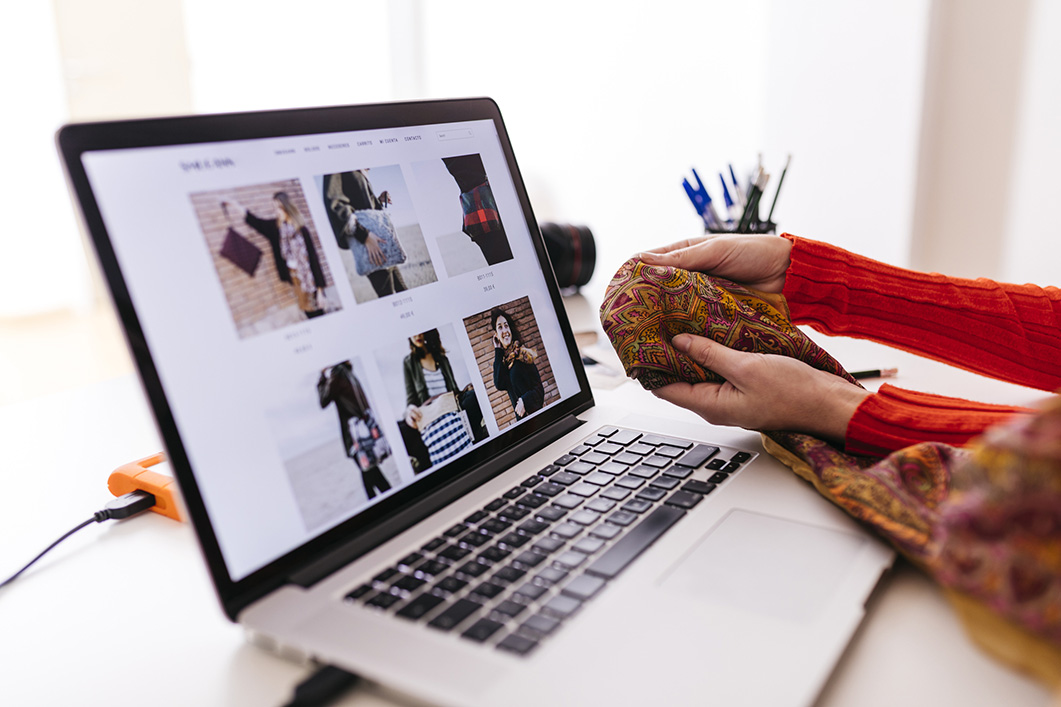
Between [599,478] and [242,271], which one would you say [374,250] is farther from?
[599,478]

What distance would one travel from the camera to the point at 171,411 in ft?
1.29

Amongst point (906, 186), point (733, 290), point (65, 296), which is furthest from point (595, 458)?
point (65, 296)

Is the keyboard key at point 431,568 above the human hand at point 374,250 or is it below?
below

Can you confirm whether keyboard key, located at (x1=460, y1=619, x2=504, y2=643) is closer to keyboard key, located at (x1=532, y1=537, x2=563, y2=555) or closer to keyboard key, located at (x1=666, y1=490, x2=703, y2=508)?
keyboard key, located at (x1=532, y1=537, x2=563, y2=555)

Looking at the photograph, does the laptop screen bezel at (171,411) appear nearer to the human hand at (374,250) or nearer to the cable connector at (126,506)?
the human hand at (374,250)

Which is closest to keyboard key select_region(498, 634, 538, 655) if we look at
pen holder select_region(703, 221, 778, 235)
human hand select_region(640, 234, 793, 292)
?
human hand select_region(640, 234, 793, 292)

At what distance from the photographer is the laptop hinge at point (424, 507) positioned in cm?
44

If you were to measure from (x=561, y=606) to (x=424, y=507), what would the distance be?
5.6 inches

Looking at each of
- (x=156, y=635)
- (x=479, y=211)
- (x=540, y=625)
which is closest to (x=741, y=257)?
(x=479, y=211)

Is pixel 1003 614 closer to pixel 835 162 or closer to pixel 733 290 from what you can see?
pixel 733 290

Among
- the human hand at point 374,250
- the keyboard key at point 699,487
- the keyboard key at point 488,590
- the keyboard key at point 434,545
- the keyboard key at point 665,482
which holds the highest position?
the human hand at point 374,250

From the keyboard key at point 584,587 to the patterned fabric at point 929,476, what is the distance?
168 mm

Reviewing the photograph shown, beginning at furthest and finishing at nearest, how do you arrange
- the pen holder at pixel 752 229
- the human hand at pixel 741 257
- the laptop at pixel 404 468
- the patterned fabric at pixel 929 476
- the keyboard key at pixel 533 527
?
1. the pen holder at pixel 752 229
2. the human hand at pixel 741 257
3. the keyboard key at pixel 533 527
4. the laptop at pixel 404 468
5. the patterned fabric at pixel 929 476

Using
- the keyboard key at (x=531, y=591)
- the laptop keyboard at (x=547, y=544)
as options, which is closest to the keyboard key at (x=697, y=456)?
the laptop keyboard at (x=547, y=544)
